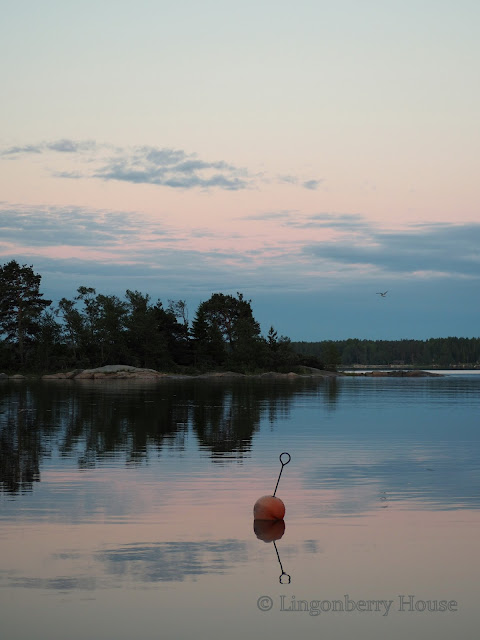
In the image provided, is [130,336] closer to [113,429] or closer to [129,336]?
[129,336]

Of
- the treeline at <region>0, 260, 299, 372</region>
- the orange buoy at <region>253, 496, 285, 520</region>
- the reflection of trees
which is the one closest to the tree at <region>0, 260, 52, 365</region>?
the treeline at <region>0, 260, 299, 372</region>

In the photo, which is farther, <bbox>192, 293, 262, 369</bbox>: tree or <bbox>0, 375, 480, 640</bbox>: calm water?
<bbox>192, 293, 262, 369</bbox>: tree

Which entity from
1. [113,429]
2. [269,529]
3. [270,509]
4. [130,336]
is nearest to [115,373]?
[130,336]

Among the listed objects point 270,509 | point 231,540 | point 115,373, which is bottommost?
point 115,373

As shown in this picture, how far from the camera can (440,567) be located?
14.4 meters

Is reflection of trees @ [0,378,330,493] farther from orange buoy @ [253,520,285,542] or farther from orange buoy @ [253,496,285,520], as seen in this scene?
orange buoy @ [253,520,285,542]

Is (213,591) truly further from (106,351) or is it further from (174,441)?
(106,351)

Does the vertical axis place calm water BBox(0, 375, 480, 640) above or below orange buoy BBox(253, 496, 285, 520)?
below

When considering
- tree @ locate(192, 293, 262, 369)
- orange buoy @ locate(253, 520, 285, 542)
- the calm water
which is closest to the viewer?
the calm water

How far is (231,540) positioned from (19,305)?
5089 inches

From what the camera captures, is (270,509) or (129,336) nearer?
(270,509)

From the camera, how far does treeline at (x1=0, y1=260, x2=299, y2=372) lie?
141 m

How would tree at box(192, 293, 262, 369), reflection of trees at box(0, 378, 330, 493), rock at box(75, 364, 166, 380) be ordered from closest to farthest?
reflection of trees at box(0, 378, 330, 493), rock at box(75, 364, 166, 380), tree at box(192, 293, 262, 369)

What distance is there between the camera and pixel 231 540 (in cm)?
1644
